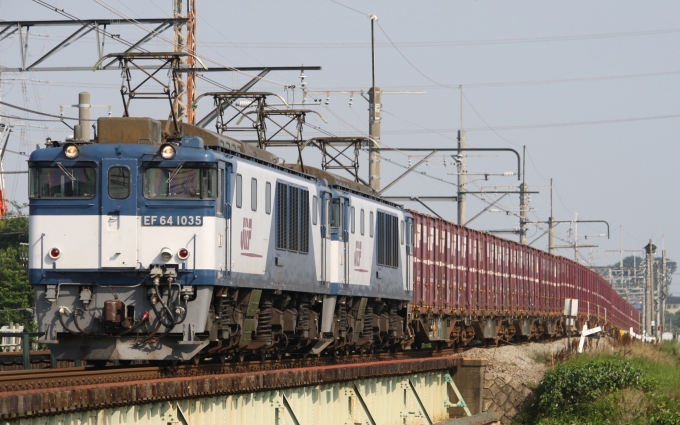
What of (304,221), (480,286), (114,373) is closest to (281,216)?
(304,221)

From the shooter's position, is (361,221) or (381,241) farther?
(381,241)

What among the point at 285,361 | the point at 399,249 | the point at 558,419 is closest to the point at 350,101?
the point at 399,249

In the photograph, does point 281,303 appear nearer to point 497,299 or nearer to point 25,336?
point 25,336

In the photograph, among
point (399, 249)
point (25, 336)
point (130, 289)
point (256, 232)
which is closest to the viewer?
point (130, 289)

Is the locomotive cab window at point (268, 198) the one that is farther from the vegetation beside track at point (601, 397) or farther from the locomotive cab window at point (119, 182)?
the vegetation beside track at point (601, 397)

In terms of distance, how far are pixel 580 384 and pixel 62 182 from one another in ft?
54.3

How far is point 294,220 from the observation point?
23.6 metres

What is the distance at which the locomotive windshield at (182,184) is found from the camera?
63.2ft

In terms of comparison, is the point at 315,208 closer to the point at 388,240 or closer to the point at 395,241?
the point at 388,240

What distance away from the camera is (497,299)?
43250mm

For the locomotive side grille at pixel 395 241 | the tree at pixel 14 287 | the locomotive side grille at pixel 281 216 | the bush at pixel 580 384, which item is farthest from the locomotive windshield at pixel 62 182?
the tree at pixel 14 287

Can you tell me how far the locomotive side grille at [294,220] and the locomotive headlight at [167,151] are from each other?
4.45 meters

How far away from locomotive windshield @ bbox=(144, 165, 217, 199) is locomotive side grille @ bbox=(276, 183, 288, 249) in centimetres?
344

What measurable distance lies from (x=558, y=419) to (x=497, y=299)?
44.0 feet
